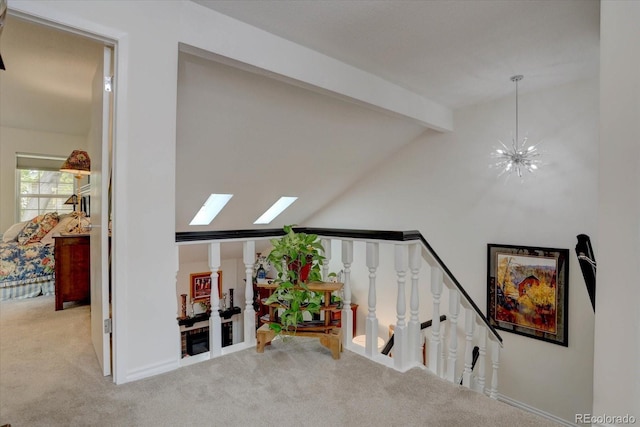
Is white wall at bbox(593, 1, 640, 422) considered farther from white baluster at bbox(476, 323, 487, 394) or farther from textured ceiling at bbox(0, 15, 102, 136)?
textured ceiling at bbox(0, 15, 102, 136)

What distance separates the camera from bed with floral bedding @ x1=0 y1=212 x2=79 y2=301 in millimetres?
3646

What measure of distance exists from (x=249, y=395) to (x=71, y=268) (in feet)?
8.63

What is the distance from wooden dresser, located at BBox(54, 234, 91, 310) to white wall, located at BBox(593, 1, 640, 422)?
3940 mm

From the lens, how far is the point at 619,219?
1419mm

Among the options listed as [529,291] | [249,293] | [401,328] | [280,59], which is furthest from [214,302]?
[529,291]

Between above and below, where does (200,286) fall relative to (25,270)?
below

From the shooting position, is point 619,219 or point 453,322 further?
point 453,322

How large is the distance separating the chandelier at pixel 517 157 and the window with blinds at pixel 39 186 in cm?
670

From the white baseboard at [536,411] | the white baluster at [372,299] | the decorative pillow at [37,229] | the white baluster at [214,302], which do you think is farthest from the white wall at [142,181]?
the white baseboard at [536,411]

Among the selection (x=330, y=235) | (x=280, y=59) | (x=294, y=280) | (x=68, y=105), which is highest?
(x=68, y=105)

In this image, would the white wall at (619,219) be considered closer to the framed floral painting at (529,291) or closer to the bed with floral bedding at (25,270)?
the framed floral painting at (529,291)

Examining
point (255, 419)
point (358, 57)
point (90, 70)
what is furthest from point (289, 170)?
point (255, 419)

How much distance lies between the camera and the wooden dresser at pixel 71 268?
3.26m

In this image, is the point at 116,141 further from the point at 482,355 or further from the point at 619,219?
the point at 482,355
